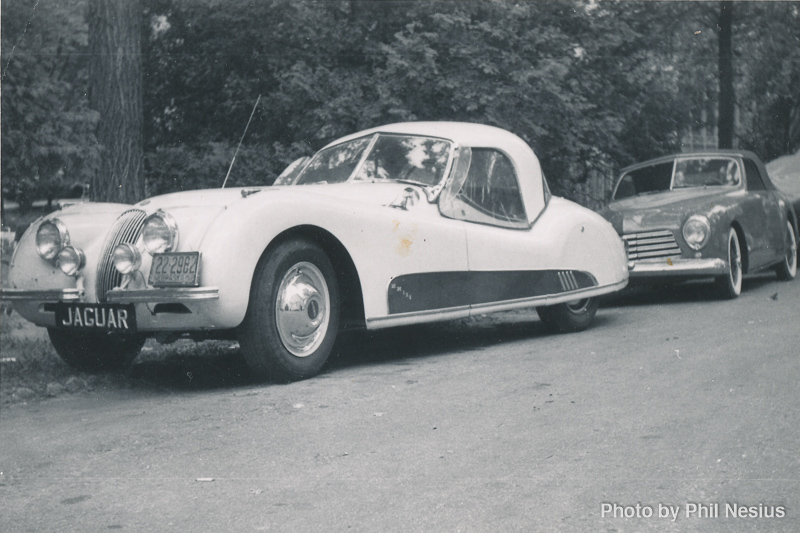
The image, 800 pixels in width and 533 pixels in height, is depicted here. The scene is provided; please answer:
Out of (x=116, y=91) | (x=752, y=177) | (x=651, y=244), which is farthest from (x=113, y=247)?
(x=752, y=177)

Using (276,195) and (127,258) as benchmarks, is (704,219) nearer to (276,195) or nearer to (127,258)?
(276,195)

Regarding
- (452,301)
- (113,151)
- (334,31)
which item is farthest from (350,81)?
(452,301)

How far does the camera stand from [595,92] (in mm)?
12305

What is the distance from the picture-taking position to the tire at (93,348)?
20.0ft

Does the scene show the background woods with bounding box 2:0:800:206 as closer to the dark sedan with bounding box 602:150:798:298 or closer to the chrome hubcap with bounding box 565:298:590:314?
the dark sedan with bounding box 602:150:798:298

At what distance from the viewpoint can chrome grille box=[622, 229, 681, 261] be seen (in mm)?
9297

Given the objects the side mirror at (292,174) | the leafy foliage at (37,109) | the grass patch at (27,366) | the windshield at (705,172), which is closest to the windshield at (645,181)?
the windshield at (705,172)

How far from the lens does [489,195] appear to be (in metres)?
6.98

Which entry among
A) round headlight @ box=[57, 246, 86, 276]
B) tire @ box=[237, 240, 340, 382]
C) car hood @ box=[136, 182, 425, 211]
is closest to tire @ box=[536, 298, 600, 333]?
car hood @ box=[136, 182, 425, 211]

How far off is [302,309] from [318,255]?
0.33 meters

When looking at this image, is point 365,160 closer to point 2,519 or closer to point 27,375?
point 27,375

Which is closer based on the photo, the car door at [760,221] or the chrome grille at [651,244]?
the chrome grille at [651,244]

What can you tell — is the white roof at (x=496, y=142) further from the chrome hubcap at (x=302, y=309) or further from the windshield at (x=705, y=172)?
the windshield at (x=705, y=172)

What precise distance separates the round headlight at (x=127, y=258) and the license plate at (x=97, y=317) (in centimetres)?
20
